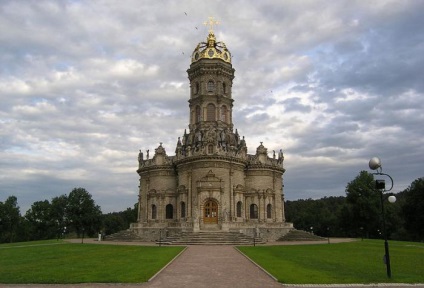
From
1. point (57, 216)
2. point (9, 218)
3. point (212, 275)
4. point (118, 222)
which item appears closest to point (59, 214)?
point (57, 216)

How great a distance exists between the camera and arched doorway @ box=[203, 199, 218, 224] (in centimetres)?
4600

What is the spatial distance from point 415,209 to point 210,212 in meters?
31.2

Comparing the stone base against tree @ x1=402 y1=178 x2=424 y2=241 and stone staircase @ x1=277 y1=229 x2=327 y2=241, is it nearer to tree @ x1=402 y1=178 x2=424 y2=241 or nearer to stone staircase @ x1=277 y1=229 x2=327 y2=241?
stone staircase @ x1=277 y1=229 x2=327 y2=241

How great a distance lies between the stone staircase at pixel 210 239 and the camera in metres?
38.9

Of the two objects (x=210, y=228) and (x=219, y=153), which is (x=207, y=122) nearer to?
(x=219, y=153)

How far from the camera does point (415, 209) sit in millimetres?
56312

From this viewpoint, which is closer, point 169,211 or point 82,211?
point 169,211

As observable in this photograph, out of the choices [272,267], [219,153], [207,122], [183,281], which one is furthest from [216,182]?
[183,281]

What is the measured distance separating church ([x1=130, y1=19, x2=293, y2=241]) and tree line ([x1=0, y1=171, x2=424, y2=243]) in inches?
402

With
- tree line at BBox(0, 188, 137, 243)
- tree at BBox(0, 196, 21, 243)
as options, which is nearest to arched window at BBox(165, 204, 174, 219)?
tree line at BBox(0, 188, 137, 243)

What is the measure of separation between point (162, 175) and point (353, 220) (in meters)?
32.7

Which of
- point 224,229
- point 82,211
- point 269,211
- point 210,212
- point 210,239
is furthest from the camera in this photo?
point 82,211

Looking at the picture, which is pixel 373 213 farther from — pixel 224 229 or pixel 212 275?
pixel 212 275

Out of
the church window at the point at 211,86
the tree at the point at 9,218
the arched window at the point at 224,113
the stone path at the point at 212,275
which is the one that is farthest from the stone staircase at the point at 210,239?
the tree at the point at 9,218
